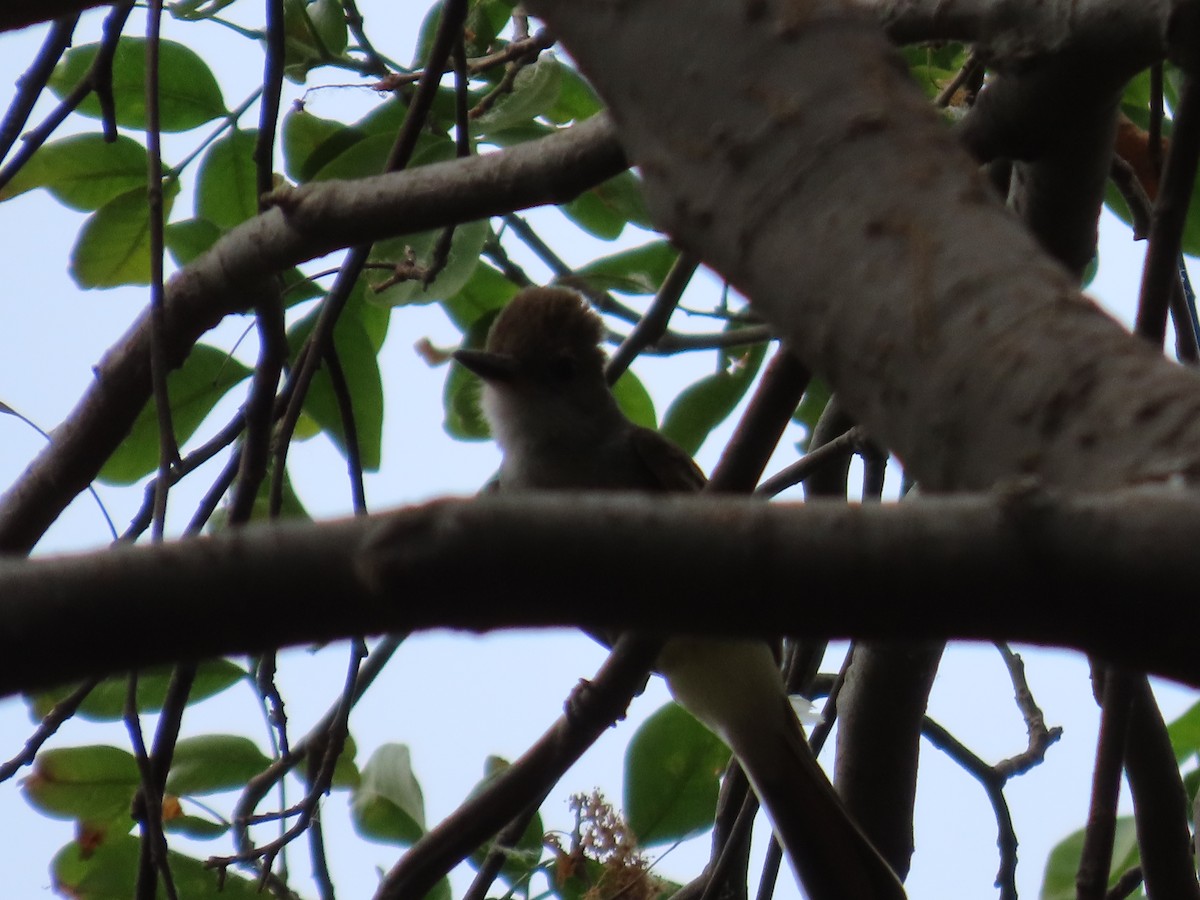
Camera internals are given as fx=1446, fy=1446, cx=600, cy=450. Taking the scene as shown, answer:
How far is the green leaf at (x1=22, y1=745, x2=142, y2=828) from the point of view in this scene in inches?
115

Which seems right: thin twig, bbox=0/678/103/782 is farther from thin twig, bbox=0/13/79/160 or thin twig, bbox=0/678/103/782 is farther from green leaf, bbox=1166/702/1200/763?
green leaf, bbox=1166/702/1200/763

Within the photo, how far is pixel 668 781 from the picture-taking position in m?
3.19

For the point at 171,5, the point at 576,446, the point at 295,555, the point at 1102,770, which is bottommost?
the point at 295,555

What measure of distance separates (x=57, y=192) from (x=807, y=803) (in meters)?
2.22

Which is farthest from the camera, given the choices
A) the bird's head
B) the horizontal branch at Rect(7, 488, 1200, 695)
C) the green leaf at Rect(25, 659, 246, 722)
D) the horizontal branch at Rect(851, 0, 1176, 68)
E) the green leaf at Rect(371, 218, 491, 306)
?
the bird's head

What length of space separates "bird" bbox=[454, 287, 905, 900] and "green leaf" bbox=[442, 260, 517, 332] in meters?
0.05

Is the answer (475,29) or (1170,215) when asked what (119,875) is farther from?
(1170,215)

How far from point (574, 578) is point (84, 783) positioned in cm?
244

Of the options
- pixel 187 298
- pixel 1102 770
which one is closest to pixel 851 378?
pixel 1102 770

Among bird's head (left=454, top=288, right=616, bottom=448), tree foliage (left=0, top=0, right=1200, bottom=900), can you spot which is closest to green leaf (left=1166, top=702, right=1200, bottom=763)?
tree foliage (left=0, top=0, right=1200, bottom=900)

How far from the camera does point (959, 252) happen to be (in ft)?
3.74

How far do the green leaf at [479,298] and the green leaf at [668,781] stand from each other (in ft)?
3.65

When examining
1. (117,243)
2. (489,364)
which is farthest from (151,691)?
(489,364)

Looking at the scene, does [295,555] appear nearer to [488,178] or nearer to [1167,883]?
[488,178]
